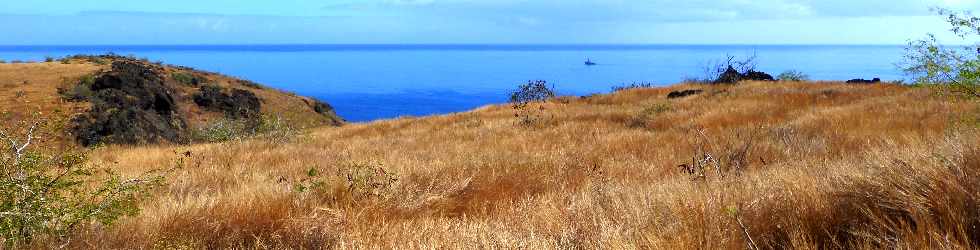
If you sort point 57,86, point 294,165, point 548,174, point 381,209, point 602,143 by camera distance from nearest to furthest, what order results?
point 381,209, point 548,174, point 294,165, point 602,143, point 57,86

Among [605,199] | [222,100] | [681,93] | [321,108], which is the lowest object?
[321,108]

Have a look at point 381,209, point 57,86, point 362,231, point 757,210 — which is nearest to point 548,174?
point 381,209

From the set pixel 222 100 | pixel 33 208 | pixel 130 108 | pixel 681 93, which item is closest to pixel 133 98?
pixel 130 108

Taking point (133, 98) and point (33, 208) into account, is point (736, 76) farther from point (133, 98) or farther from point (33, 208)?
point (133, 98)

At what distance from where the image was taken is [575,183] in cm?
512

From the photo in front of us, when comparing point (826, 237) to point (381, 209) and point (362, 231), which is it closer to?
point (362, 231)

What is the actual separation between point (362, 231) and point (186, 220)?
102 cm

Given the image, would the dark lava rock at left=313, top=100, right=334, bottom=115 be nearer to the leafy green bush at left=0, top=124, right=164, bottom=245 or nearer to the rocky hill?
the rocky hill

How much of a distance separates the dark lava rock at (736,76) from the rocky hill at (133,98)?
634 inches

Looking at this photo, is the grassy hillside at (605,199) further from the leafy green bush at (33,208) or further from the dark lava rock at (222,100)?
the dark lava rock at (222,100)

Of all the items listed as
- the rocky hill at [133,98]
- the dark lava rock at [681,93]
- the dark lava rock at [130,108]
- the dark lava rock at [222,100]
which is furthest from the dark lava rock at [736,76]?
the dark lava rock at [222,100]

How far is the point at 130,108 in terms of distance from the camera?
2952cm

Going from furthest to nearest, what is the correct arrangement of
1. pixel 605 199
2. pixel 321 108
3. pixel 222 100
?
pixel 321 108, pixel 222 100, pixel 605 199

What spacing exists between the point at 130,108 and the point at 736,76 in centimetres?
2784
